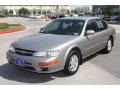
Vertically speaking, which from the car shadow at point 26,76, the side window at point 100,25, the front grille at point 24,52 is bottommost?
the car shadow at point 26,76

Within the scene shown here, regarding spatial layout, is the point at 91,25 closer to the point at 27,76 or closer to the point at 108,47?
the point at 108,47


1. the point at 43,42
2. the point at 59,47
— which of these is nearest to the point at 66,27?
the point at 43,42

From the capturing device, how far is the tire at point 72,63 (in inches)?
215

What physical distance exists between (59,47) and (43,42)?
0.51 metres

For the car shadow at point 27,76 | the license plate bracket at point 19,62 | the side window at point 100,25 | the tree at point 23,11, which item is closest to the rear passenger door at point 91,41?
the side window at point 100,25

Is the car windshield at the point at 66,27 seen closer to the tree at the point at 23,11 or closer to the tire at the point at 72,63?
the tire at the point at 72,63

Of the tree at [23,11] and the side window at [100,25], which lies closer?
the side window at [100,25]

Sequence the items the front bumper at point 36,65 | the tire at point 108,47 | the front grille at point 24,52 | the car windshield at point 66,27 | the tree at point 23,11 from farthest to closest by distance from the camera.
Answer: the tree at point 23,11 < the tire at point 108,47 < the car windshield at point 66,27 < the front grille at point 24,52 < the front bumper at point 36,65

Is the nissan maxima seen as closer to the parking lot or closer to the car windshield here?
the car windshield

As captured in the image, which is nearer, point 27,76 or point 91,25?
point 27,76

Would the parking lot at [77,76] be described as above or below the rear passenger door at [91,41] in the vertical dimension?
below

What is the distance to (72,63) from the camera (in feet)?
18.7

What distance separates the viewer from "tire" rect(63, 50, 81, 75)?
546 cm

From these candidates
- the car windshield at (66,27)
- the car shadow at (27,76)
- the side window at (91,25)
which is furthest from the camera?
the side window at (91,25)
